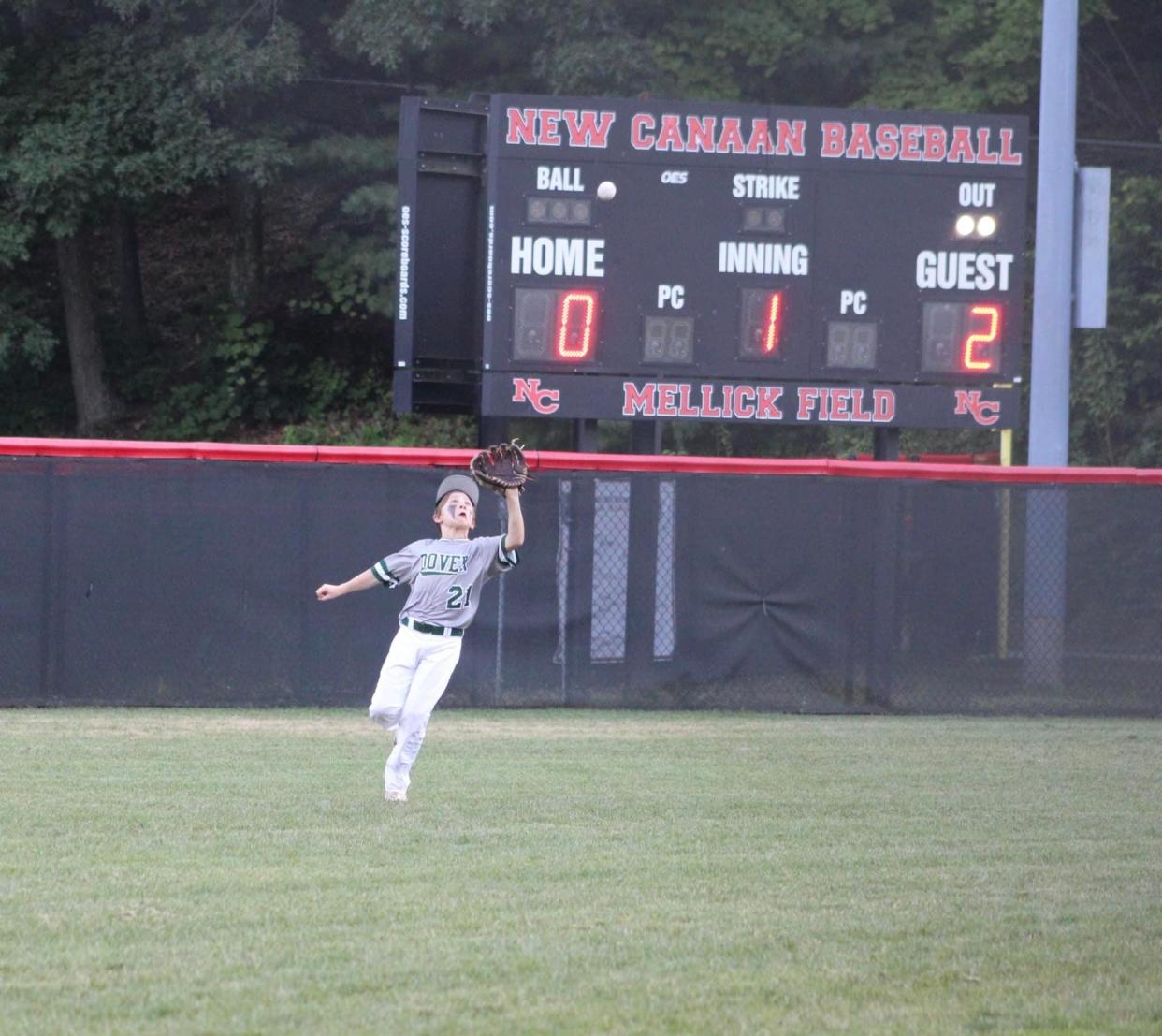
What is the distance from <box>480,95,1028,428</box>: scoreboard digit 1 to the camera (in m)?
13.0

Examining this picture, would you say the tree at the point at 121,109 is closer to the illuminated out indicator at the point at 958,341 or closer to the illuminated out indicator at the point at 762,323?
the illuminated out indicator at the point at 762,323

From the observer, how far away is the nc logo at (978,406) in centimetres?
1337

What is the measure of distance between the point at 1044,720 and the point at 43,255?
710 inches

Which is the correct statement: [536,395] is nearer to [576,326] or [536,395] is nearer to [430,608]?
[576,326]

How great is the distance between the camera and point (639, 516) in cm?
1215

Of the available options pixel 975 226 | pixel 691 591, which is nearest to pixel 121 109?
pixel 975 226

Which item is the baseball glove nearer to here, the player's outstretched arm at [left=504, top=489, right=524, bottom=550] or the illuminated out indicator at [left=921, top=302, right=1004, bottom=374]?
the player's outstretched arm at [left=504, top=489, right=524, bottom=550]

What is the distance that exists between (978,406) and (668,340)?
96.9 inches

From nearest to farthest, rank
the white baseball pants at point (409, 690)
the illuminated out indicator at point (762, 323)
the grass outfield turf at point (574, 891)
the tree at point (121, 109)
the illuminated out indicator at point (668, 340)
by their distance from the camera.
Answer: the grass outfield turf at point (574, 891)
the white baseball pants at point (409, 690)
the illuminated out indicator at point (668, 340)
the illuminated out indicator at point (762, 323)
the tree at point (121, 109)

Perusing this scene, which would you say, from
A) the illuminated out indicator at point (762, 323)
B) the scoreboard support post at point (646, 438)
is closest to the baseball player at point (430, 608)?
the illuminated out indicator at point (762, 323)

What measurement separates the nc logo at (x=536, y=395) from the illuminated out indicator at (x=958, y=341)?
9.42ft

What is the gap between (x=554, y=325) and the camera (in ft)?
42.4

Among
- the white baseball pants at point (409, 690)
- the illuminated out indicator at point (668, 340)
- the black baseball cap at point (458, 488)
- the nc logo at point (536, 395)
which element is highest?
the illuminated out indicator at point (668, 340)

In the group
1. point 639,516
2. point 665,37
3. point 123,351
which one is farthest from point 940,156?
point 123,351
